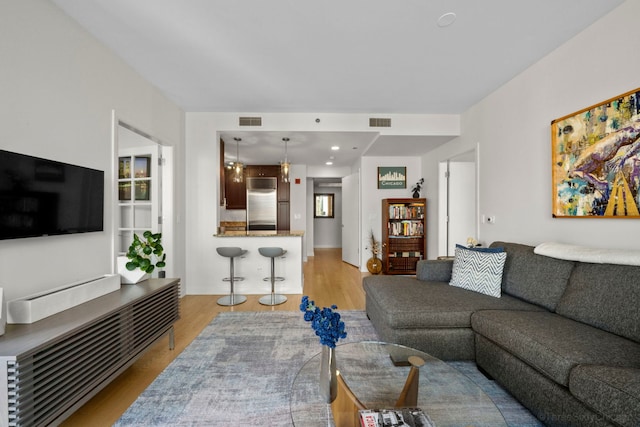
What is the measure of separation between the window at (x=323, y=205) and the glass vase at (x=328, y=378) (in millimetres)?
7356

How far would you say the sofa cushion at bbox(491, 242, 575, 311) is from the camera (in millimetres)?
2043

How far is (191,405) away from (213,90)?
3.16 metres

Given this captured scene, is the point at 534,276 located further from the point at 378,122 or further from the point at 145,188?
the point at 145,188

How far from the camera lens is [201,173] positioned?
13.1ft

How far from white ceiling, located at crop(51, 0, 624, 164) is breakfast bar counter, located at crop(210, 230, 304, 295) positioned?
6.30 ft

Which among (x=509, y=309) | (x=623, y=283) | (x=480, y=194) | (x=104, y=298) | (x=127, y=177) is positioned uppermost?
(x=127, y=177)

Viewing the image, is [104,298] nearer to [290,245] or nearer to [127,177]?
[127,177]

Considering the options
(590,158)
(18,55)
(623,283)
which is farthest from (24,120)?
(590,158)

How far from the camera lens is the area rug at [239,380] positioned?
5.19ft

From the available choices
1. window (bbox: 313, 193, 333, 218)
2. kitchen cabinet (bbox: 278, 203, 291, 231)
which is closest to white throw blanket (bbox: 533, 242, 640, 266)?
kitchen cabinet (bbox: 278, 203, 291, 231)

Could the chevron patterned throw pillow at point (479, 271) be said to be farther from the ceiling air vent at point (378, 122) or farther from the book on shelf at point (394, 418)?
the ceiling air vent at point (378, 122)

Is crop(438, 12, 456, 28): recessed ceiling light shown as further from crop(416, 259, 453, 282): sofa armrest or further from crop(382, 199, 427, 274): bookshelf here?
crop(382, 199, 427, 274): bookshelf

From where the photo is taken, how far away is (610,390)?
1137mm

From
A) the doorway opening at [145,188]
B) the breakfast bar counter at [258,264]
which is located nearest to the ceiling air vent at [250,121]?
the doorway opening at [145,188]
